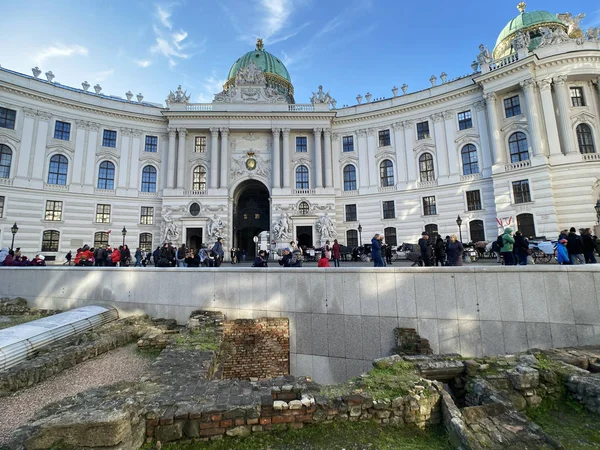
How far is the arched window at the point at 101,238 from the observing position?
32906mm

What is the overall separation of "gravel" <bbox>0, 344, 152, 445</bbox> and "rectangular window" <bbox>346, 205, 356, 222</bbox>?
2914 cm

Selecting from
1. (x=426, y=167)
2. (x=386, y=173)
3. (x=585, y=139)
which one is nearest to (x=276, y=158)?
(x=386, y=173)

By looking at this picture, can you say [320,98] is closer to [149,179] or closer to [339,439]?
[149,179]

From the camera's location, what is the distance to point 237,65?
47.8 metres

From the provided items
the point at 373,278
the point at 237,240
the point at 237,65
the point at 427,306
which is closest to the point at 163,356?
the point at 373,278

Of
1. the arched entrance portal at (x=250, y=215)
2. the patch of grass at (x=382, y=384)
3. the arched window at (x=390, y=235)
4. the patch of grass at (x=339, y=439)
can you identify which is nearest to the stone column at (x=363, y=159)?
the arched window at (x=390, y=235)

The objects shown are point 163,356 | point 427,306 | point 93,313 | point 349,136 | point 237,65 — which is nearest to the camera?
point 163,356

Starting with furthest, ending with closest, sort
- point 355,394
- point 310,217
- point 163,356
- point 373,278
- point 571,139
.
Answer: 1. point 310,217
2. point 571,139
3. point 373,278
4. point 163,356
5. point 355,394

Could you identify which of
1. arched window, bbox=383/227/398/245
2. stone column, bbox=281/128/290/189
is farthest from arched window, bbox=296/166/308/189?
arched window, bbox=383/227/398/245

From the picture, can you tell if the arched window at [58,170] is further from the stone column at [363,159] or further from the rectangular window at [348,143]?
A: the stone column at [363,159]

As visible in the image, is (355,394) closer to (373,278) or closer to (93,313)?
(373,278)

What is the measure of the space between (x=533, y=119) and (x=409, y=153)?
1151 centimetres

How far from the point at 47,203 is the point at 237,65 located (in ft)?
108

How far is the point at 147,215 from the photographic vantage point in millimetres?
35250
